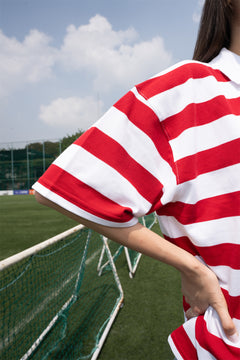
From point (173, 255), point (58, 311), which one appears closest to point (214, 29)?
point (173, 255)

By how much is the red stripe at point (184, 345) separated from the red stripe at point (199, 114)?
0.43 meters

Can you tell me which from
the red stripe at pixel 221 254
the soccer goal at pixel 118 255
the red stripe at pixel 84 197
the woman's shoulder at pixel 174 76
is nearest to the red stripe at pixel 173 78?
the woman's shoulder at pixel 174 76

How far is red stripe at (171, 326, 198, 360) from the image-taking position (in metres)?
0.60

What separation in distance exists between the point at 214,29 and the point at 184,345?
77 cm

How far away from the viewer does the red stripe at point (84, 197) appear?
1.76 ft

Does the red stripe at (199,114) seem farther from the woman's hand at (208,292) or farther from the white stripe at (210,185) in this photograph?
the woman's hand at (208,292)

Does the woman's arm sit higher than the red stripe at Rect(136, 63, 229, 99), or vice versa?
the red stripe at Rect(136, 63, 229, 99)

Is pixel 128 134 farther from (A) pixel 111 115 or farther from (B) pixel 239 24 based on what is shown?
(B) pixel 239 24

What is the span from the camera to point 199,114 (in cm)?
60

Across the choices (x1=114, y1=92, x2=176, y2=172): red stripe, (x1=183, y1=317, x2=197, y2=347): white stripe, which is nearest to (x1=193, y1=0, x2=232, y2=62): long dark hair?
(x1=114, y1=92, x2=176, y2=172): red stripe

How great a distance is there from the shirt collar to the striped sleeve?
0.69 ft

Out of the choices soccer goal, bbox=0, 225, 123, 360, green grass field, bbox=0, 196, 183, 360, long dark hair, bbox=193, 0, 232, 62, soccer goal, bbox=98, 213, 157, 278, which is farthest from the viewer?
soccer goal, bbox=98, 213, 157, 278

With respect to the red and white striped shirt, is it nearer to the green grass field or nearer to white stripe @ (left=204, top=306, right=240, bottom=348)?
white stripe @ (left=204, top=306, right=240, bottom=348)

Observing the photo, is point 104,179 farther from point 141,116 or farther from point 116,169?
point 141,116
